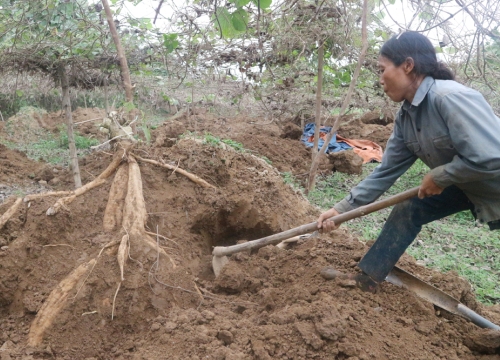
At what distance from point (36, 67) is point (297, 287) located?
16.8ft

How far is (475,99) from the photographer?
2.07m

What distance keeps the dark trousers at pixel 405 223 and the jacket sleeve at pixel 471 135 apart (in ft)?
1.50

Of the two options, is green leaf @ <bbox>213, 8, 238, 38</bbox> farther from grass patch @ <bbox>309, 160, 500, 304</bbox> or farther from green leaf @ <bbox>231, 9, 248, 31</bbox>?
grass patch @ <bbox>309, 160, 500, 304</bbox>

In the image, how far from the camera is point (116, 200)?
3715mm

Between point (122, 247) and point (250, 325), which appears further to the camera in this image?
point (122, 247)

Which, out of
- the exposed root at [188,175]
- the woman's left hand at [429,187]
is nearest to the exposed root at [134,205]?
the exposed root at [188,175]

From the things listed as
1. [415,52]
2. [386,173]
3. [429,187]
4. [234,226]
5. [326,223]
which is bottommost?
[234,226]

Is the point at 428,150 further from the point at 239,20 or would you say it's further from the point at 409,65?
the point at 239,20

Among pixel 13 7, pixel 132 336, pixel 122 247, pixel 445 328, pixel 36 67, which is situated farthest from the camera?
pixel 36 67

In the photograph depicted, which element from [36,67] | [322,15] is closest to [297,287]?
[322,15]

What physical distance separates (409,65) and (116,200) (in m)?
2.54

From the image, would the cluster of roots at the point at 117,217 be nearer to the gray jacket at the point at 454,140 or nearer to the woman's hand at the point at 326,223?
the woman's hand at the point at 326,223

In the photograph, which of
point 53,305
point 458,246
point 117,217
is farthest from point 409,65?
point 458,246

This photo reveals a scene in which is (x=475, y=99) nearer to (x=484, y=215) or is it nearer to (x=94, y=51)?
(x=484, y=215)
